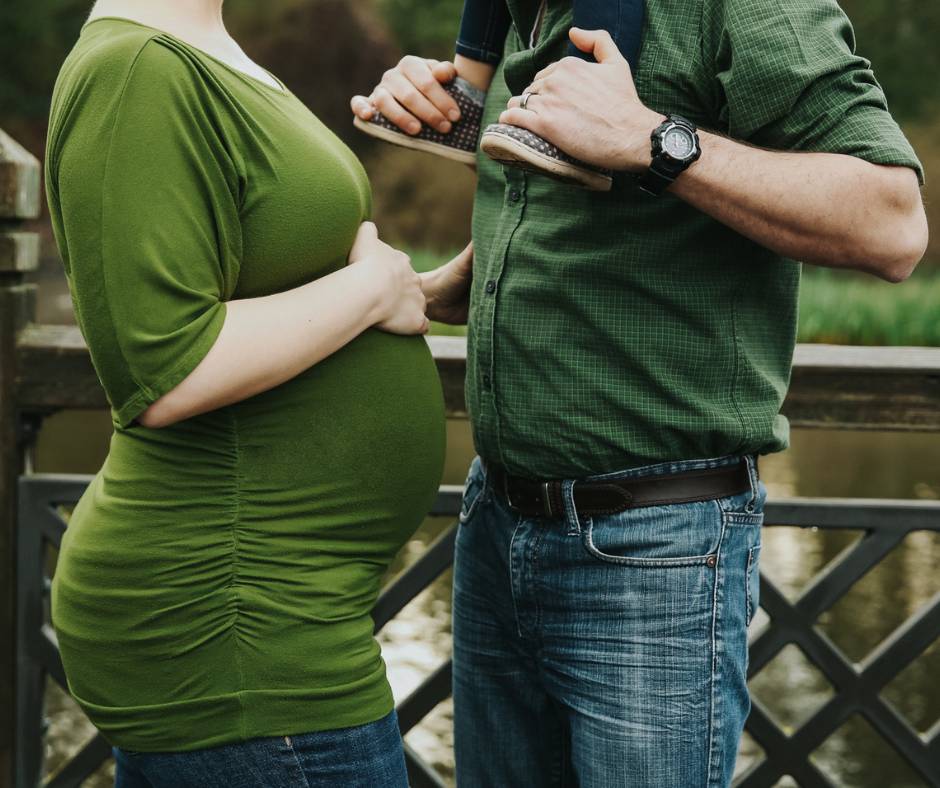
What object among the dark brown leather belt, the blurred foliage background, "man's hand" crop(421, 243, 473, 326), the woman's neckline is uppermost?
the woman's neckline

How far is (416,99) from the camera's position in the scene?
181cm

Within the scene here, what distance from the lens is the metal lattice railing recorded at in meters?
2.23

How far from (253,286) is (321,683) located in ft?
1.62

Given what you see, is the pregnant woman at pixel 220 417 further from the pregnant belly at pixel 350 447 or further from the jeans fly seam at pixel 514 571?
the jeans fly seam at pixel 514 571

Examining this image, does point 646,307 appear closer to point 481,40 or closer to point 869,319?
point 481,40

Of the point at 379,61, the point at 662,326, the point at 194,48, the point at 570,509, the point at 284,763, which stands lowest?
the point at 379,61

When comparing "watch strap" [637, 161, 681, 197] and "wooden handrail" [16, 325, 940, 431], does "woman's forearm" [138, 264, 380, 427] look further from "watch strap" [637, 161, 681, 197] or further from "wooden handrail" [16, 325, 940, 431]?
"wooden handrail" [16, 325, 940, 431]

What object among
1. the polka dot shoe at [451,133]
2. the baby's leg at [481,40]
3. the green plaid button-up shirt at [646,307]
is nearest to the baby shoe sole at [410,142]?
the polka dot shoe at [451,133]

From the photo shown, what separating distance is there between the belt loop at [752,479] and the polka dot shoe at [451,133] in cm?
66

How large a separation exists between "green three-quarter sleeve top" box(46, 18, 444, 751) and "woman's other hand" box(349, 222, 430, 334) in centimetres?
3

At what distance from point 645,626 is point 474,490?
399mm

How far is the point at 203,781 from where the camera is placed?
141 cm

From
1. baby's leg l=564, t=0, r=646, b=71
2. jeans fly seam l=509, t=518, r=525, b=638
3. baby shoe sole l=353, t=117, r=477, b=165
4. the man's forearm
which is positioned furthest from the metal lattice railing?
baby's leg l=564, t=0, r=646, b=71

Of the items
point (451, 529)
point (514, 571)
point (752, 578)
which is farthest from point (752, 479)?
point (451, 529)
